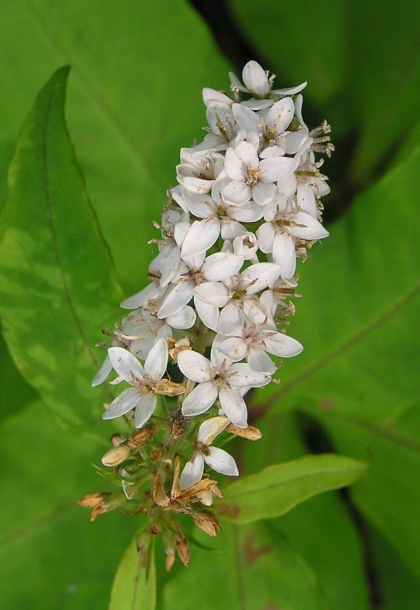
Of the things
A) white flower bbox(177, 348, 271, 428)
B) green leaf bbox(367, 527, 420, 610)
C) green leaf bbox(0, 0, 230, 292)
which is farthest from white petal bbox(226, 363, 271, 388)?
green leaf bbox(367, 527, 420, 610)

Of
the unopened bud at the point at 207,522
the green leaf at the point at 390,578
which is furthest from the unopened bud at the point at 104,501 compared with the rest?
the green leaf at the point at 390,578

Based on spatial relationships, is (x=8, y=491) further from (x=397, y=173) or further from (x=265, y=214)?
(x=397, y=173)

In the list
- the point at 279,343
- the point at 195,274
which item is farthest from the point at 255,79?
the point at 279,343

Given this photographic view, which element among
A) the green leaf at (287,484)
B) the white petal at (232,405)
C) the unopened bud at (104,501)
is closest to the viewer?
the white petal at (232,405)

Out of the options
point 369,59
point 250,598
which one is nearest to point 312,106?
point 369,59

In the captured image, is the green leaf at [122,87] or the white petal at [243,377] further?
the green leaf at [122,87]

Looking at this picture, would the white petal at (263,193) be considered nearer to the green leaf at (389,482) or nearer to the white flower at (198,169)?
the white flower at (198,169)
